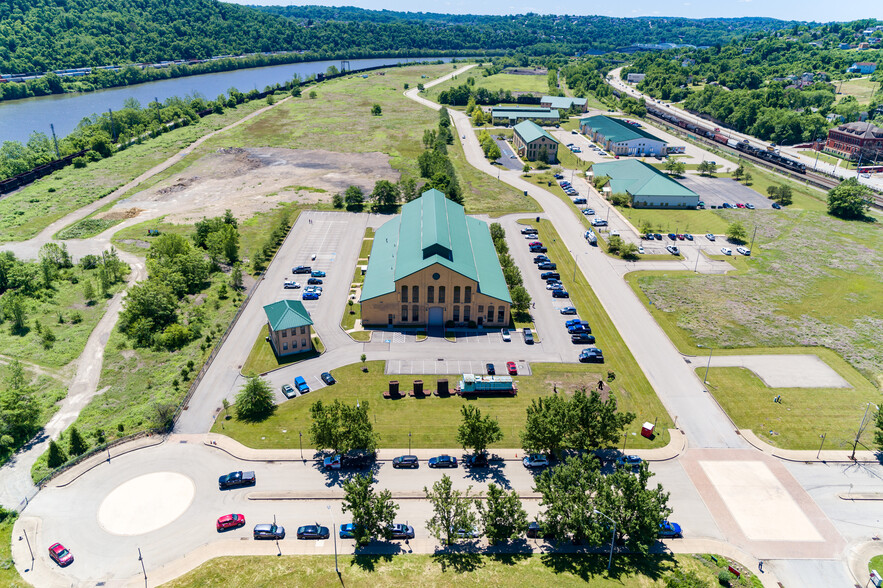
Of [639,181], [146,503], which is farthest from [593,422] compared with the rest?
[639,181]

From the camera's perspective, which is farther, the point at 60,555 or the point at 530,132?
the point at 530,132

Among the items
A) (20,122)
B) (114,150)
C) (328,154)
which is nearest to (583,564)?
(328,154)

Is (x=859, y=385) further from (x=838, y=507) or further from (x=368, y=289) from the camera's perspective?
(x=368, y=289)

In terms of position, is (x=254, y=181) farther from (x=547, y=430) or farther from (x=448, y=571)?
(x=448, y=571)

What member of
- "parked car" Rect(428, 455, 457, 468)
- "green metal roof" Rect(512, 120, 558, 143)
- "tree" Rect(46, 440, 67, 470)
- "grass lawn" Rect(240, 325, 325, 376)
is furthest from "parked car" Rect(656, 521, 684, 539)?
"green metal roof" Rect(512, 120, 558, 143)

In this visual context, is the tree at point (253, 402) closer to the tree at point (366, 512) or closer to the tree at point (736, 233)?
the tree at point (366, 512)

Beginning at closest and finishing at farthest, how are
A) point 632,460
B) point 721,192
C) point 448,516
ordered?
point 448,516
point 632,460
point 721,192

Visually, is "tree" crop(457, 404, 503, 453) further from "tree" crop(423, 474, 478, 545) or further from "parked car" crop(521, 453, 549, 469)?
"tree" crop(423, 474, 478, 545)
